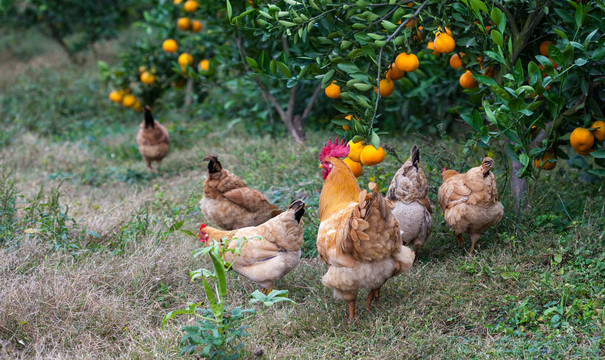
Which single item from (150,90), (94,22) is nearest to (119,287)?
(150,90)

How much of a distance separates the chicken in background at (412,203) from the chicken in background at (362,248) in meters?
0.58

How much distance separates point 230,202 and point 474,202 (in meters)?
2.07

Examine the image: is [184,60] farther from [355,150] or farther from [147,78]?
[355,150]

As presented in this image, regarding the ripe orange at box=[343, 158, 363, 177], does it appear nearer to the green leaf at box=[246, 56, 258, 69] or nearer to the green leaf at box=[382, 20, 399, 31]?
the green leaf at box=[382, 20, 399, 31]

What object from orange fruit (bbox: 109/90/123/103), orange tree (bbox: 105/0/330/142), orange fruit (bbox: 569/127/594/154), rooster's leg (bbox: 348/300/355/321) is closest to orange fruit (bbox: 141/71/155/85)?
orange tree (bbox: 105/0/330/142)

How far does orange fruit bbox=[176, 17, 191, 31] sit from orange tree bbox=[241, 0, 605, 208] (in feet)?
11.7

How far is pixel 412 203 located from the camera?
4.16m

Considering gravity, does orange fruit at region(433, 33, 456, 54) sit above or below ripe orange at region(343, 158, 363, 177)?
above

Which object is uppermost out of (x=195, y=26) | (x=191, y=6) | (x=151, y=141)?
(x=191, y=6)

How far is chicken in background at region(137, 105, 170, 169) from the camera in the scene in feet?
22.8

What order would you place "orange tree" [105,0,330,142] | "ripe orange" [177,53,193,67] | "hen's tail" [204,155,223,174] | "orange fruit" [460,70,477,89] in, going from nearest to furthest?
"orange fruit" [460,70,477,89]
"hen's tail" [204,155,223,174]
"orange tree" [105,0,330,142]
"ripe orange" [177,53,193,67]

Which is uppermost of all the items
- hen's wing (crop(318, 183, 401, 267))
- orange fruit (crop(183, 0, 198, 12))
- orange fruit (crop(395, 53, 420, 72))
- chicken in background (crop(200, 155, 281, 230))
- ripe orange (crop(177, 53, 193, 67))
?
orange fruit (crop(395, 53, 420, 72))

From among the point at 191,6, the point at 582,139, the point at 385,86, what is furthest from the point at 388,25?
the point at 191,6

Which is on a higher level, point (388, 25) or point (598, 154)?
point (388, 25)
